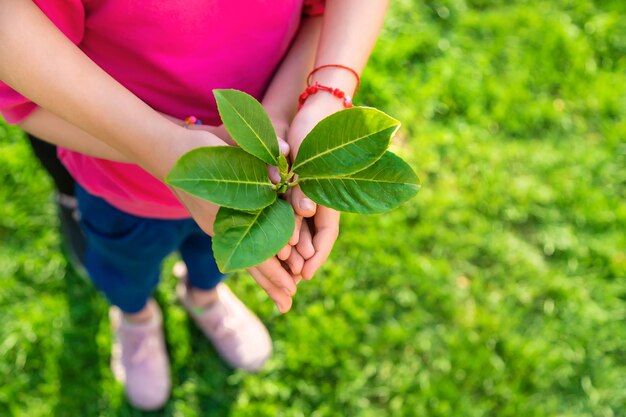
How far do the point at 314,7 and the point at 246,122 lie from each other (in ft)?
1.74

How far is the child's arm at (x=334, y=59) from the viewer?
46.4 inches

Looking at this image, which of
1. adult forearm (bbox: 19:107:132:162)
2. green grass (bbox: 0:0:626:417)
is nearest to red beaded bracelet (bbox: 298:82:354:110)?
adult forearm (bbox: 19:107:132:162)

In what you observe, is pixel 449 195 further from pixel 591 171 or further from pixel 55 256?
pixel 55 256

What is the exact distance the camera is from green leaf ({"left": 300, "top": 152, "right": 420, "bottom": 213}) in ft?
3.14

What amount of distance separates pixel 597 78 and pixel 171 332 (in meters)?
2.05

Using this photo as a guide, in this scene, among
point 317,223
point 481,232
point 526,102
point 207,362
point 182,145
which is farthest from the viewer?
point 526,102

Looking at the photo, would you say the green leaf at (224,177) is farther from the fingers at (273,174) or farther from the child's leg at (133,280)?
the child's leg at (133,280)

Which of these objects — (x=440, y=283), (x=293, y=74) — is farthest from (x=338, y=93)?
(x=440, y=283)

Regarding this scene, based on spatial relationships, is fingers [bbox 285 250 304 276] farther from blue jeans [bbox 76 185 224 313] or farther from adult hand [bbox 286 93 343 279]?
blue jeans [bbox 76 185 224 313]

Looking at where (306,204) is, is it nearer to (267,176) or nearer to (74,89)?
(267,176)

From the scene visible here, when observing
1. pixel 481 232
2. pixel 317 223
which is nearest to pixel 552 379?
pixel 481 232

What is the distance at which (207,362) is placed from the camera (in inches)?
89.4

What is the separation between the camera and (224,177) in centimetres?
92

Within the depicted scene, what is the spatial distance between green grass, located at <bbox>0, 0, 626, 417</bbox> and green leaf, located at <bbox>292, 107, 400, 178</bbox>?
1.41 metres
